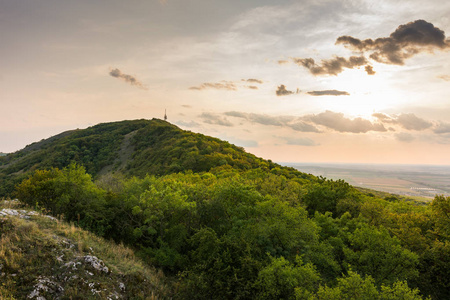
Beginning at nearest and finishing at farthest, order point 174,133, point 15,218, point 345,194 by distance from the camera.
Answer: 1. point 15,218
2. point 345,194
3. point 174,133

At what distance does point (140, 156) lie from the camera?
356ft

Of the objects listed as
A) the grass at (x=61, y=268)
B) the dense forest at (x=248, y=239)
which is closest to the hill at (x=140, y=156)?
the dense forest at (x=248, y=239)

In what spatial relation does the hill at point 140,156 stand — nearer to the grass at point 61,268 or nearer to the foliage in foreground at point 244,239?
the foliage in foreground at point 244,239

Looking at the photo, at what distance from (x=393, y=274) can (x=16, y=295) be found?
28414mm

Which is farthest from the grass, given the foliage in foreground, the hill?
the hill

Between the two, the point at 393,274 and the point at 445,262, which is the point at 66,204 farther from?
the point at 445,262

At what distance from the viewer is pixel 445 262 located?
2328 cm

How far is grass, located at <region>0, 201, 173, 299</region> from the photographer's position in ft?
44.7

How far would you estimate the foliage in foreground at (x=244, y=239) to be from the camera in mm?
18422

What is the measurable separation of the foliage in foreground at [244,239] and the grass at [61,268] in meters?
3.92

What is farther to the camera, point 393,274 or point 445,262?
point 445,262

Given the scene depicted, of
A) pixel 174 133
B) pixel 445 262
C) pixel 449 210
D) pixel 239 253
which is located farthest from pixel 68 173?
pixel 174 133

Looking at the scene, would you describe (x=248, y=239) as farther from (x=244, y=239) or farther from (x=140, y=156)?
(x=140, y=156)

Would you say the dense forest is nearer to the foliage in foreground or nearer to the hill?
the foliage in foreground
